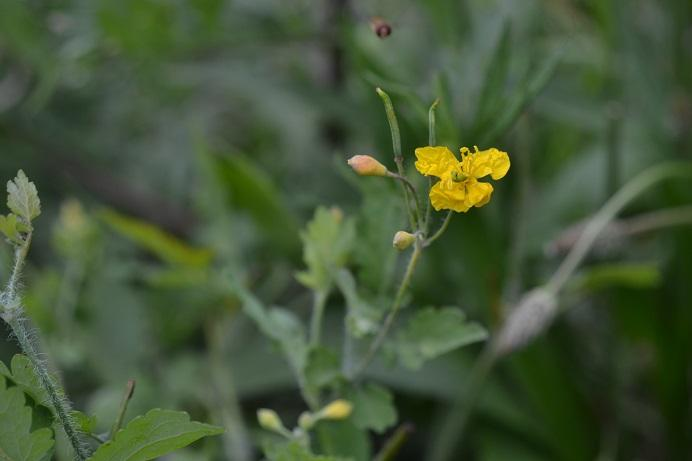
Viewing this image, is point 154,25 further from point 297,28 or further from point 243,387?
point 243,387

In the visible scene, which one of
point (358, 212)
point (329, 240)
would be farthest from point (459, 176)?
point (358, 212)

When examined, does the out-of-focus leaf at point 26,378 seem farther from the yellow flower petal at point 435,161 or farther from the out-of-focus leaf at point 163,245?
the out-of-focus leaf at point 163,245

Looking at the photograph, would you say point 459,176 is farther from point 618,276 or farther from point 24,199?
point 618,276

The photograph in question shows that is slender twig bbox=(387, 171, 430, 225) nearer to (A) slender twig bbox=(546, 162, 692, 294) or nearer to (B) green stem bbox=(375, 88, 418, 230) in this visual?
(B) green stem bbox=(375, 88, 418, 230)

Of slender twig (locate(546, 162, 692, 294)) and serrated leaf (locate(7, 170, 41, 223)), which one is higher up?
serrated leaf (locate(7, 170, 41, 223))

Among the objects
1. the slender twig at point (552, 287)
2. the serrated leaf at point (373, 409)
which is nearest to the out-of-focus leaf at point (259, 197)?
the slender twig at point (552, 287)

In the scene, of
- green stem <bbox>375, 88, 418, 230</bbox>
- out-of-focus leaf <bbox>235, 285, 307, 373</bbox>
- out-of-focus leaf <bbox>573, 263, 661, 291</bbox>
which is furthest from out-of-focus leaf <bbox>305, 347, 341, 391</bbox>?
out-of-focus leaf <bbox>573, 263, 661, 291</bbox>
